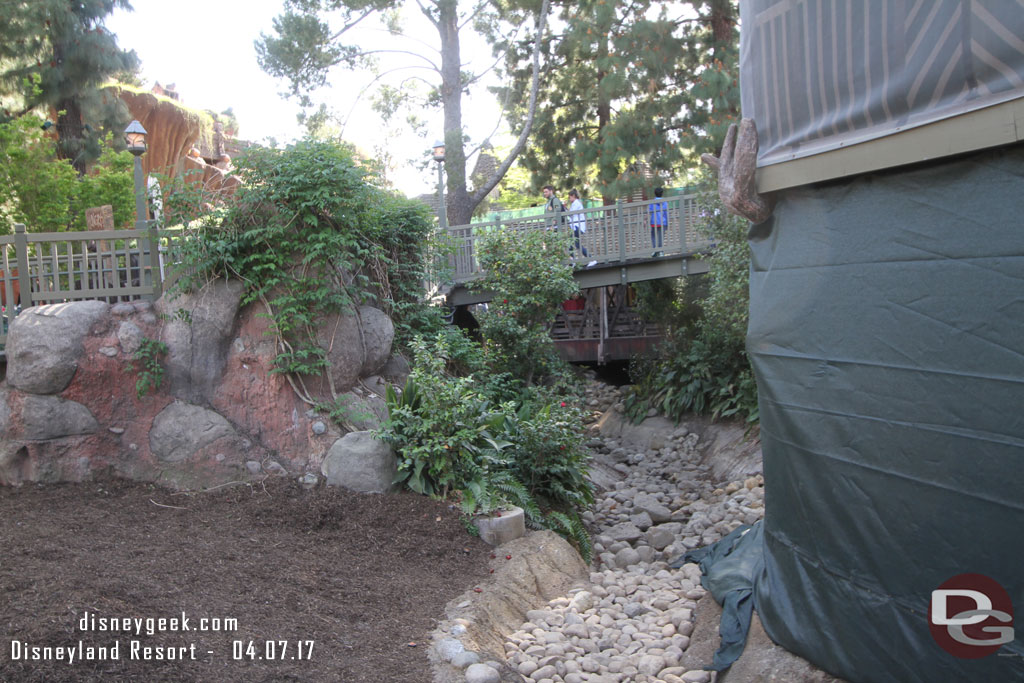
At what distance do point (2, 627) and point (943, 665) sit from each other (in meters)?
4.52

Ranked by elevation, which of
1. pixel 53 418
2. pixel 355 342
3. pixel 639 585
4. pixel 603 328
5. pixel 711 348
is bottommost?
pixel 639 585

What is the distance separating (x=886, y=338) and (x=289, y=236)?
21.2 feet

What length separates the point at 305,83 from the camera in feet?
55.4

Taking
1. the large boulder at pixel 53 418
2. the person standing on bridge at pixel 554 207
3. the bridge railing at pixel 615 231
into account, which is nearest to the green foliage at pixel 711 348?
the bridge railing at pixel 615 231

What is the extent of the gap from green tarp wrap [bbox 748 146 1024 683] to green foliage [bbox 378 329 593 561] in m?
3.19

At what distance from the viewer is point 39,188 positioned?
1084 centimetres

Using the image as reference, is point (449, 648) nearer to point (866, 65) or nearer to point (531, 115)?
point (866, 65)

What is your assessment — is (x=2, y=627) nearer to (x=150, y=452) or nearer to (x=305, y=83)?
(x=150, y=452)

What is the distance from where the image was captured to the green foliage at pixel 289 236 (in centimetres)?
802

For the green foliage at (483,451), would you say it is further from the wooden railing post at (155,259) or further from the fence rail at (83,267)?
the fence rail at (83,267)

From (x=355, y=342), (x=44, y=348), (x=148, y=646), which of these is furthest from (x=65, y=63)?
(x=148, y=646)

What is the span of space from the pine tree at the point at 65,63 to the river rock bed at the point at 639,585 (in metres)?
13.0

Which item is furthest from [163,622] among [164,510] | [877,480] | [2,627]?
[877,480]

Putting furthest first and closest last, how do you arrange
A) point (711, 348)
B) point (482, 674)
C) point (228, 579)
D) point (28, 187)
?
point (711, 348) → point (28, 187) → point (228, 579) → point (482, 674)
